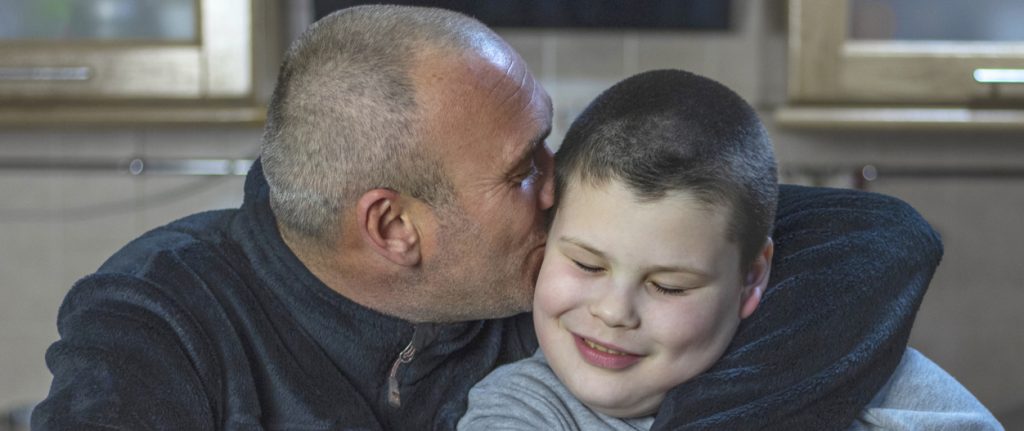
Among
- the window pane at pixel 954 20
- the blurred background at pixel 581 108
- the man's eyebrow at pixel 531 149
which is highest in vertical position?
the window pane at pixel 954 20

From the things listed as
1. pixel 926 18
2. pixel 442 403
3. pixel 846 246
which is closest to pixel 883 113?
pixel 926 18

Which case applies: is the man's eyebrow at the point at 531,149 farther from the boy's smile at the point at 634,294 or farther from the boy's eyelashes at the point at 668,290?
the boy's eyelashes at the point at 668,290

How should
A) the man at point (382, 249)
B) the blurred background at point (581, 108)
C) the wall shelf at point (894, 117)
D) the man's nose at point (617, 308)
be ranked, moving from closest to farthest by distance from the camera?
the man's nose at point (617, 308), the man at point (382, 249), the wall shelf at point (894, 117), the blurred background at point (581, 108)

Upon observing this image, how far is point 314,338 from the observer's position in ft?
4.06

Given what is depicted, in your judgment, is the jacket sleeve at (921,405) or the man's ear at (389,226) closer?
the jacket sleeve at (921,405)

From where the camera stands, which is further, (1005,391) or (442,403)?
(1005,391)

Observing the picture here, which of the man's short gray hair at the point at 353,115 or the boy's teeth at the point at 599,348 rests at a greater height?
the man's short gray hair at the point at 353,115

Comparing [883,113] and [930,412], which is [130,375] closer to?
[930,412]

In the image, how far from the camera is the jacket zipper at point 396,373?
4.06 ft

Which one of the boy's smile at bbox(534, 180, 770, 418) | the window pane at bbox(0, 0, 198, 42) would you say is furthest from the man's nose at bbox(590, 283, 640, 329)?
the window pane at bbox(0, 0, 198, 42)

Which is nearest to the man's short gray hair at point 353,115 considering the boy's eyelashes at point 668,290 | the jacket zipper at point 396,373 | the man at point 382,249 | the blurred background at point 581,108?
the man at point 382,249

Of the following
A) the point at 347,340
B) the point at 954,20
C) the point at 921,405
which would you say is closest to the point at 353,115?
the point at 347,340

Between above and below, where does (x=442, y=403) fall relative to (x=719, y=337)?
below

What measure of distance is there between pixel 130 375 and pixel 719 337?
513 millimetres
